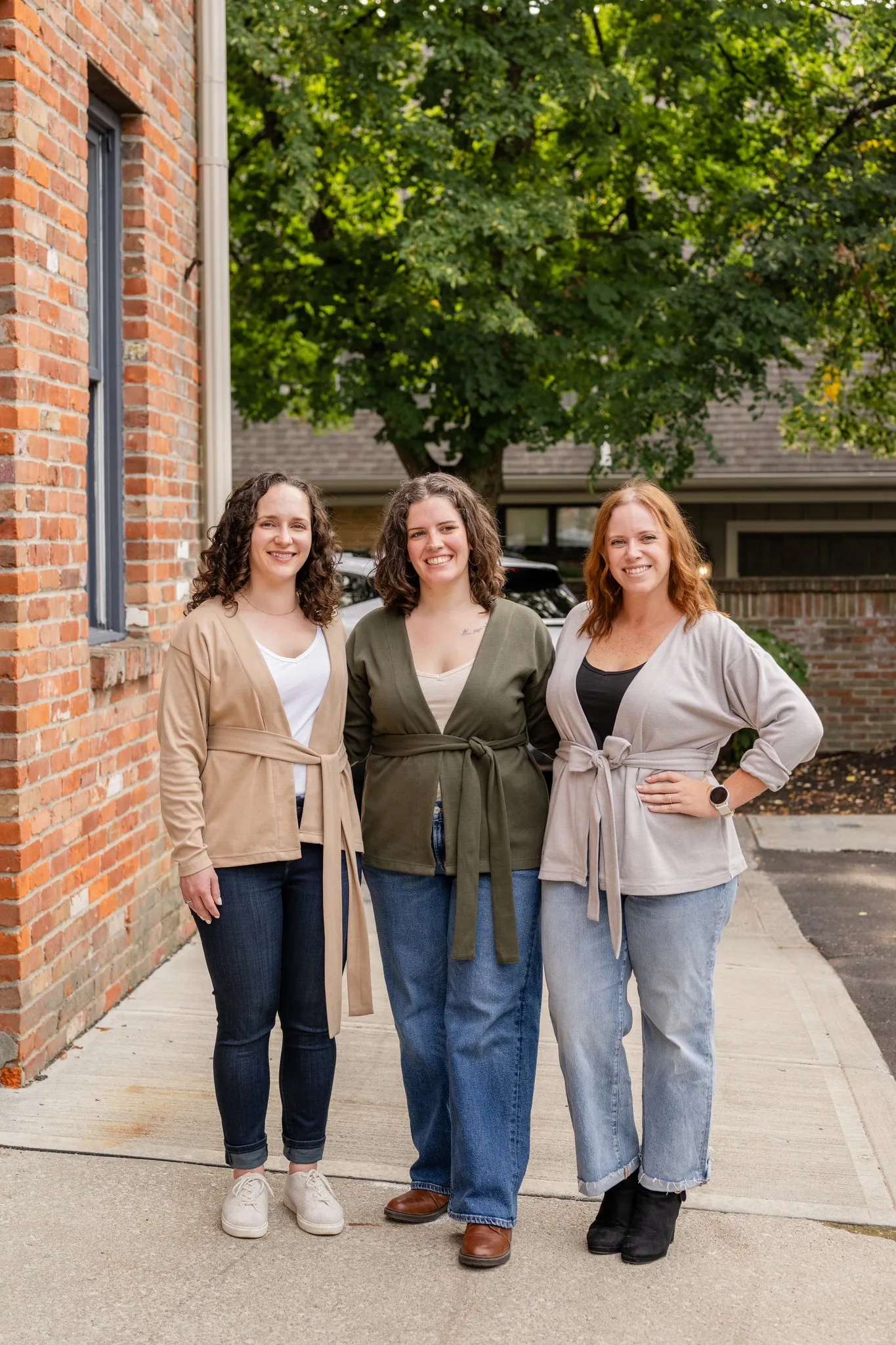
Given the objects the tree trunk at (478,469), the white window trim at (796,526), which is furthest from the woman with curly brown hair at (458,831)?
the white window trim at (796,526)

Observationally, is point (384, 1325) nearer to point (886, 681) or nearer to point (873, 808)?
point (873, 808)

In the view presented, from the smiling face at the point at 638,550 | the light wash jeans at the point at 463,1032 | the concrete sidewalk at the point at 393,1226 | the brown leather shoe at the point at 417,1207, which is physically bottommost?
the concrete sidewalk at the point at 393,1226

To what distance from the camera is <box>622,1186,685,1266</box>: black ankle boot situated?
3297 millimetres

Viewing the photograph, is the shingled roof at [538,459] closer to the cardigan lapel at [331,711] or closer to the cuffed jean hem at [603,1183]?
the cardigan lapel at [331,711]

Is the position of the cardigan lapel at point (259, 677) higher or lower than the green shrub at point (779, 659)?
higher

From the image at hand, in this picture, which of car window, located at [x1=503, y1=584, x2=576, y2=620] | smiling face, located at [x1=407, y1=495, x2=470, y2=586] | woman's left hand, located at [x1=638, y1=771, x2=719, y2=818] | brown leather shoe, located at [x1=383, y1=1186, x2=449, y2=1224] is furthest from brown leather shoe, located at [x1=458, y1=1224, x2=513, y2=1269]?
car window, located at [x1=503, y1=584, x2=576, y2=620]

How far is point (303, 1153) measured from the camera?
349 cm

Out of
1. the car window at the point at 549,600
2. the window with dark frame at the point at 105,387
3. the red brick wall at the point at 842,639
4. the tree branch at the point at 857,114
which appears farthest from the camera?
the red brick wall at the point at 842,639

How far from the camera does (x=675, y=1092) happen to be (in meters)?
3.29

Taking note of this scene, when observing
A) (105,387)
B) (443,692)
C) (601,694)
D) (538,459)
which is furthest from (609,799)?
(538,459)

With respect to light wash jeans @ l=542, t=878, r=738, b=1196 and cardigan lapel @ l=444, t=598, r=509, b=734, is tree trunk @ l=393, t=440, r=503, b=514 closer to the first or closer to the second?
cardigan lapel @ l=444, t=598, r=509, b=734

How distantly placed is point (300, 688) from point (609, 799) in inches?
31.1

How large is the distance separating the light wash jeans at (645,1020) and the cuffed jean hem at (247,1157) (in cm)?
79

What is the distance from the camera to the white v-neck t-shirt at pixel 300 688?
3.35 metres
